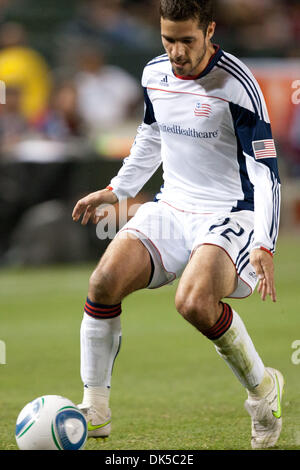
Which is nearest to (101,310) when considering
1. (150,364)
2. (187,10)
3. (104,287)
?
(104,287)

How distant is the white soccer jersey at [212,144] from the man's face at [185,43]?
109mm

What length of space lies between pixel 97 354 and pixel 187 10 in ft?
5.54

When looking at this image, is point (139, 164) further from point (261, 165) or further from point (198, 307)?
point (198, 307)

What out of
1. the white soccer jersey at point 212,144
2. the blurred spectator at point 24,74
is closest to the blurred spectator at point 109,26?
the blurred spectator at point 24,74

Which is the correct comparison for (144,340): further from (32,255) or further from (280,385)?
(32,255)

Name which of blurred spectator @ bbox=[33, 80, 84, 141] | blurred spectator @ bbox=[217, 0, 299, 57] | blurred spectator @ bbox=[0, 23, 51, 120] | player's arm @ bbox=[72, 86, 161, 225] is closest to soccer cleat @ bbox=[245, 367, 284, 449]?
player's arm @ bbox=[72, 86, 161, 225]

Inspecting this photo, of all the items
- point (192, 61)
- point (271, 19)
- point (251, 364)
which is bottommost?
point (251, 364)

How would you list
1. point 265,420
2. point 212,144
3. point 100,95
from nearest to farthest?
1. point 265,420
2. point 212,144
3. point 100,95

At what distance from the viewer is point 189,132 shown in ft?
15.0

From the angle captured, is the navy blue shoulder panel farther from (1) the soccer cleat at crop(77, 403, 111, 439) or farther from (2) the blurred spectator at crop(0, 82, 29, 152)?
(2) the blurred spectator at crop(0, 82, 29, 152)

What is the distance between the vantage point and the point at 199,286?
13.9ft

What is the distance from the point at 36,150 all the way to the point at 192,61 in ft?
23.0

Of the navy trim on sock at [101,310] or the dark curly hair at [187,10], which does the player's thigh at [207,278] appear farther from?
the dark curly hair at [187,10]
